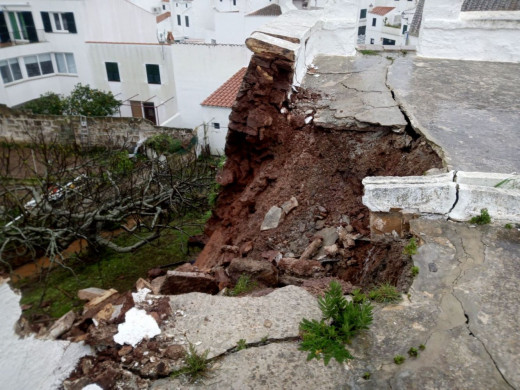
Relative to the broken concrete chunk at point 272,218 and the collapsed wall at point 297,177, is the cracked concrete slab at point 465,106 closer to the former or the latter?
the collapsed wall at point 297,177

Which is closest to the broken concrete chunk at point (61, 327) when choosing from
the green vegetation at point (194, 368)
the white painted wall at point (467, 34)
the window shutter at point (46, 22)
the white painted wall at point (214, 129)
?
the green vegetation at point (194, 368)

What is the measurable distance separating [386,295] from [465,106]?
140 inches

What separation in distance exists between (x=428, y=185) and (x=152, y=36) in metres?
20.9

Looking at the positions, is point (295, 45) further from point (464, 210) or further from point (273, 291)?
point (273, 291)

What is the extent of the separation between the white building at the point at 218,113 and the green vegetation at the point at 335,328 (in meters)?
13.3

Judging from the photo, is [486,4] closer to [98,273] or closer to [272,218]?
[272,218]

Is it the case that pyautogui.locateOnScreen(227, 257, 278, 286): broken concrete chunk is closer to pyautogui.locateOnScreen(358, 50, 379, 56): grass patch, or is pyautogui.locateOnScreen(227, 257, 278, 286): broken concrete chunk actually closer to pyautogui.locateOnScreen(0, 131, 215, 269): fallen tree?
pyautogui.locateOnScreen(0, 131, 215, 269): fallen tree

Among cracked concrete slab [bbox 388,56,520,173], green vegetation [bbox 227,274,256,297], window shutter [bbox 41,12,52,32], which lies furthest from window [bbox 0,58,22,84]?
green vegetation [bbox 227,274,256,297]

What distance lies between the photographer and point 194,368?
7.94ft

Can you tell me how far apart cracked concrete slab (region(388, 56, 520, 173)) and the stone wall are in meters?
12.7

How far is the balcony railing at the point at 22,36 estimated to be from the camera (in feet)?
66.0

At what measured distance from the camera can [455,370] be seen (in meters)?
2.22

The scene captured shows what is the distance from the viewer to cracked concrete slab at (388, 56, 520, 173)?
404 centimetres

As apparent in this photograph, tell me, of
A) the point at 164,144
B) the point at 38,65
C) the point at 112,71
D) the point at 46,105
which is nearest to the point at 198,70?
the point at 164,144
